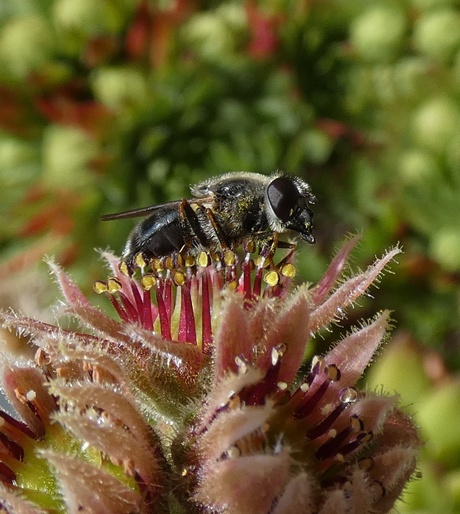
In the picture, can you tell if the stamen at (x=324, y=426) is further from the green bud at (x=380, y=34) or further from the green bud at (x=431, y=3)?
the green bud at (x=431, y=3)

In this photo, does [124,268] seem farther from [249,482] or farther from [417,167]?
[417,167]

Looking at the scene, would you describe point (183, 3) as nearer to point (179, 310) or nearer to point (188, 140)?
point (188, 140)

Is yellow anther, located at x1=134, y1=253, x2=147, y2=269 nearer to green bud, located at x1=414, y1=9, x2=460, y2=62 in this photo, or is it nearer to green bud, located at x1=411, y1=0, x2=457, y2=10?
green bud, located at x1=414, y1=9, x2=460, y2=62

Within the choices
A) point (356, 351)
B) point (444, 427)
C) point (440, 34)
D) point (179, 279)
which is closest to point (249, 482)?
point (356, 351)

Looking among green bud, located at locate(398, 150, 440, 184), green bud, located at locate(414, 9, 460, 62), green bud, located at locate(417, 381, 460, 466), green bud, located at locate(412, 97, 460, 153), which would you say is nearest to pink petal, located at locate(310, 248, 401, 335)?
green bud, located at locate(417, 381, 460, 466)

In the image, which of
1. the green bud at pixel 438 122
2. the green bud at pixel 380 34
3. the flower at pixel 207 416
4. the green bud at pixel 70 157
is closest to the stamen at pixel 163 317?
the flower at pixel 207 416
